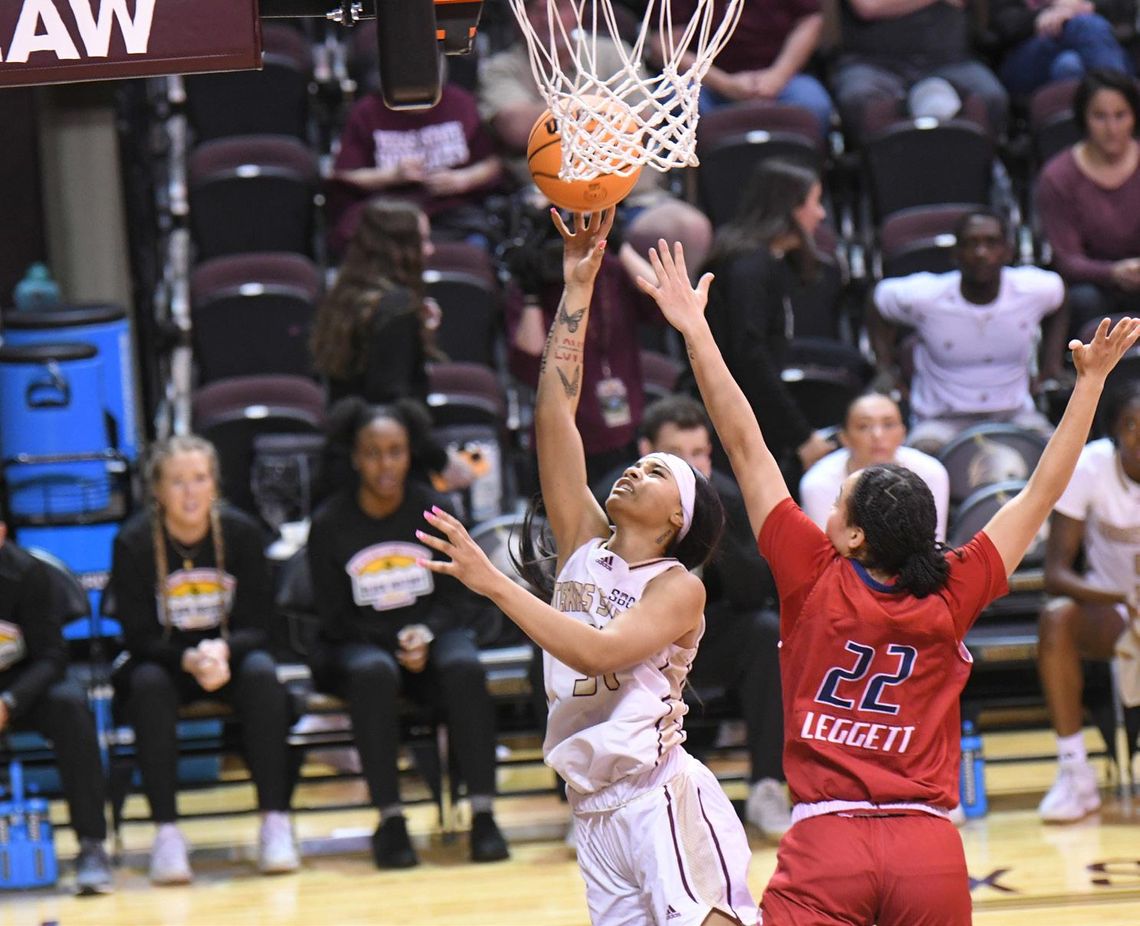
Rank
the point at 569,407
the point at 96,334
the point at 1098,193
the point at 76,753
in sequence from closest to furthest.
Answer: the point at 569,407, the point at 76,753, the point at 96,334, the point at 1098,193

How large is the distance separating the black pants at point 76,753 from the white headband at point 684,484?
9.81 feet

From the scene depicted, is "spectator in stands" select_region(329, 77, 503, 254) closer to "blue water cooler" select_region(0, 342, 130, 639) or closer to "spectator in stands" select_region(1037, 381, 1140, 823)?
"blue water cooler" select_region(0, 342, 130, 639)

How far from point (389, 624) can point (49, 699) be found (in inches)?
45.3

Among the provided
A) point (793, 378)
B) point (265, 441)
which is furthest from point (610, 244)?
point (265, 441)

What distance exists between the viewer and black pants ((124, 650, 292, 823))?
249 inches

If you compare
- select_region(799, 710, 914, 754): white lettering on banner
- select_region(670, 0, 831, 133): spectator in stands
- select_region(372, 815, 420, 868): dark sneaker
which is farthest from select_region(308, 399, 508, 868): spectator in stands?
select_region(670, 0, 831, 133): spectator in stands

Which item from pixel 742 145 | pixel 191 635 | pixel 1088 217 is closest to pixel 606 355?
pixel 191 635

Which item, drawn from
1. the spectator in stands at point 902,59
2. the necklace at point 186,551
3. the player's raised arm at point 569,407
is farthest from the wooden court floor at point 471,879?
the spectator in stands at point 902,59

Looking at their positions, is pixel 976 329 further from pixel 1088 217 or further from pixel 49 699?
pixel 49 699

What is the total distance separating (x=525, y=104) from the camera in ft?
29.0

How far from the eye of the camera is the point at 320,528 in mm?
6637

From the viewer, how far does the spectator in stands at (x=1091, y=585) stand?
656cm

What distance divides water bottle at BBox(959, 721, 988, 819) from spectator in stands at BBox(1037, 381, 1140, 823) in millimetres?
209

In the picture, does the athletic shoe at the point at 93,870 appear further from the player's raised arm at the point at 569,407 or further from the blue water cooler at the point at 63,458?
the player's raised arm at the point at 569,407
